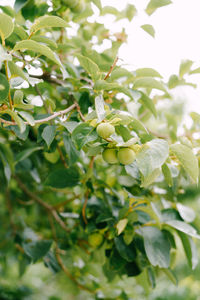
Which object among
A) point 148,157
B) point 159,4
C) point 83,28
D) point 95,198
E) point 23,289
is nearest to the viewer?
point 148,157

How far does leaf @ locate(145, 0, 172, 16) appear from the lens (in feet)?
2.72

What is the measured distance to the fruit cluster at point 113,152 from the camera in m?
0.52

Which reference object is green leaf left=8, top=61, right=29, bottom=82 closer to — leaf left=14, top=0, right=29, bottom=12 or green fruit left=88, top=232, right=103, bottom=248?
leaf left=14, top=0, right=29, bottom=12

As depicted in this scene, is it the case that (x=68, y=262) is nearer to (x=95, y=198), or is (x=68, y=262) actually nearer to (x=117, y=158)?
(x=95, y=198)

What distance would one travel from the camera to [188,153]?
1.85 feet

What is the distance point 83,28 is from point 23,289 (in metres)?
1.45

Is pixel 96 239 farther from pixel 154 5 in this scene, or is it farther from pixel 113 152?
pixel 154 5

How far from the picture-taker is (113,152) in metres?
0.58

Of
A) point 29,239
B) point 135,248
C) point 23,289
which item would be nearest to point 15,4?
point 135,248

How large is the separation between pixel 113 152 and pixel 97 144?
3cm

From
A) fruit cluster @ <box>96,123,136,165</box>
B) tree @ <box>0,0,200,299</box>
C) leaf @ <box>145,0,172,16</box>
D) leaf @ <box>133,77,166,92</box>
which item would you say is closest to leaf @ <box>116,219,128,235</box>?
tree @ <box>0,0,200,299</box>

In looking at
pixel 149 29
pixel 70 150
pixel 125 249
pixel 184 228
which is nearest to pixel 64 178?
pixel 70 150

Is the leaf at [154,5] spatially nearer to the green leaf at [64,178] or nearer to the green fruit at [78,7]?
the green fruit at [78,7]

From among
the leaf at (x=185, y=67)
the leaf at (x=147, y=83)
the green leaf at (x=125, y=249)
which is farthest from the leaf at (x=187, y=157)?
the leaf at (x=185, y=67)
